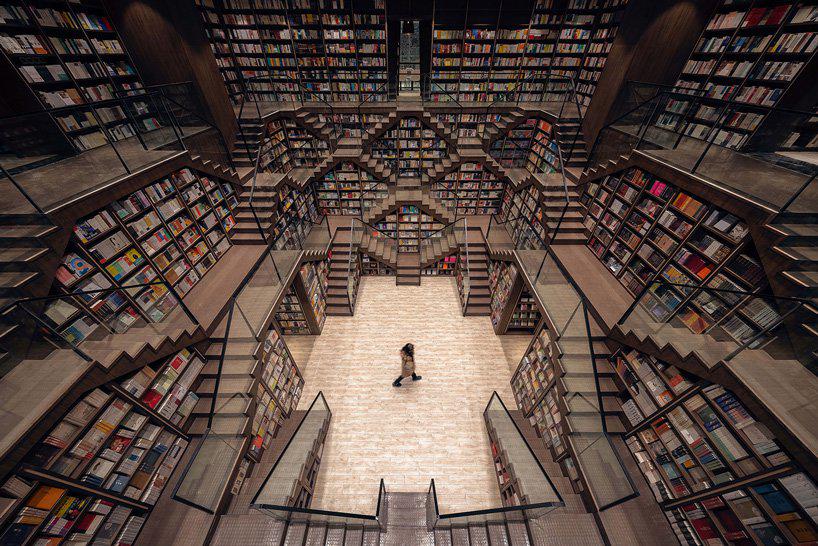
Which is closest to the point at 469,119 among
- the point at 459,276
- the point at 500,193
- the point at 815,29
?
the point at 500,193

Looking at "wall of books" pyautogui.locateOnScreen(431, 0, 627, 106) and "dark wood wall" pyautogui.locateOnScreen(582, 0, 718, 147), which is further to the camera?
"wall of books" pyautogui.locateOnScreen(431, 0, 627, 106)

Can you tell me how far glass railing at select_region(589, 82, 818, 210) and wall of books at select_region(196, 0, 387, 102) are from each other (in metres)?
6.85

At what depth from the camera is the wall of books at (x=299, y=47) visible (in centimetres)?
741

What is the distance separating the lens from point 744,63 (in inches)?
188

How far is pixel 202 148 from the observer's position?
5.90 m

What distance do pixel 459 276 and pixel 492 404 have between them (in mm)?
4456

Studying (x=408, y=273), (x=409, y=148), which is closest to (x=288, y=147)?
(x=409, y=148)

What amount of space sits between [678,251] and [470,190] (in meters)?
6.52

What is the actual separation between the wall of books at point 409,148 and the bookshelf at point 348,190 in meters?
0.83

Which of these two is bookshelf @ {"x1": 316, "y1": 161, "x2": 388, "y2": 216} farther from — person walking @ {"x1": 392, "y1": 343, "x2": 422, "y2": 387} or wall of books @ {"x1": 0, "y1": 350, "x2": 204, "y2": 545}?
wall of books @ {"x1": 0, "y1": 350, "x2": 204, "y2": 545}

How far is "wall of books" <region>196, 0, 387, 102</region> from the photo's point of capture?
7406mm

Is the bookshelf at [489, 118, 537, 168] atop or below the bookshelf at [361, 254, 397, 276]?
atop

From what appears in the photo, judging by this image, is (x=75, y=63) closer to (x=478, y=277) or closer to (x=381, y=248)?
(x=381, y=248)

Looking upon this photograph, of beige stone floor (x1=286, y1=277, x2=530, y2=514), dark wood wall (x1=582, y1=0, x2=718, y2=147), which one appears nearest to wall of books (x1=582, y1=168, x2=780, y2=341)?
dark wood wall (x1=582, y1=0, x2=718, y2=147)
